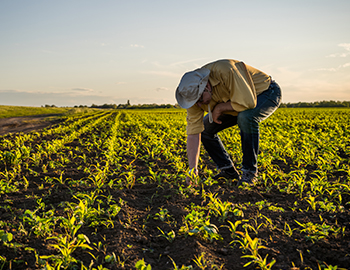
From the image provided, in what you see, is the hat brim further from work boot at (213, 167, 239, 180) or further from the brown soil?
the brown soil

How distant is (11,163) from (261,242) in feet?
14.7

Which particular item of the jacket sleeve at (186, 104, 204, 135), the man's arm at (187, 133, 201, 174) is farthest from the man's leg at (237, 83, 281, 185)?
the man's arm at (187, 133, 201, 174)

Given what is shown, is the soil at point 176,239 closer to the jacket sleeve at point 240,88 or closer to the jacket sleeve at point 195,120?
the jacket sleeve at point 195,120

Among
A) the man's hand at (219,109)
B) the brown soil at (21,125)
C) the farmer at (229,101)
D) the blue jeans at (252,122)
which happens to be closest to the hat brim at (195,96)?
the farmer at (229,101)

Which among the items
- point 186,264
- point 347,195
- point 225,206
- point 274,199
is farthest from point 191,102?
point 347,195

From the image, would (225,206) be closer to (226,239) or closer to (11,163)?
(226,239)

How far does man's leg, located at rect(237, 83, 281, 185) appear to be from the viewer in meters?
3.41

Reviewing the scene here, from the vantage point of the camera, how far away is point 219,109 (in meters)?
3.46

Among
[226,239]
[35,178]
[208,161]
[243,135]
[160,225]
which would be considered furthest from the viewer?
[208,161]

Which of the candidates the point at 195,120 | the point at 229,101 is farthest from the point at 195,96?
the point at 229,101

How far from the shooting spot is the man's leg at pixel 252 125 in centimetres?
341

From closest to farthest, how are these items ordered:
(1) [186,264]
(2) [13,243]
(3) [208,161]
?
1. (1) [186,264]
2. (2) [13,243]
3. (3) [208,161]

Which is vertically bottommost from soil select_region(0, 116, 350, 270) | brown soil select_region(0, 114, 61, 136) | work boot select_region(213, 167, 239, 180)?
soil select_region(0, 116, 350, 270)

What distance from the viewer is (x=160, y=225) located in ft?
8.05
